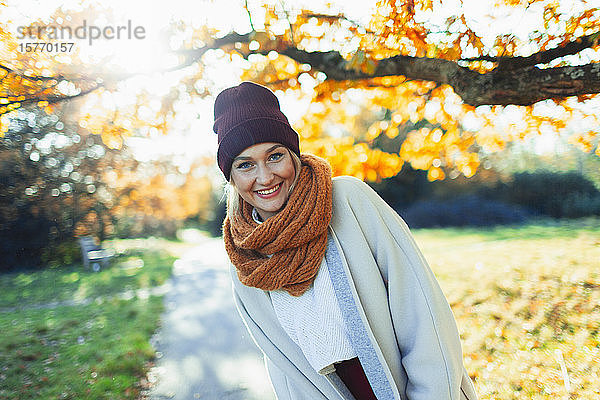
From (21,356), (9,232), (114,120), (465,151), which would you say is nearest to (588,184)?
(465,151)

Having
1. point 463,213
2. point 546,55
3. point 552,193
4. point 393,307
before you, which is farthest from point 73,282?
point 463,213

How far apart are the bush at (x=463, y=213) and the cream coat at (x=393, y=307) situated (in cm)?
1505

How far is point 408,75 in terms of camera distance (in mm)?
2936

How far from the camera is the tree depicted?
8.14ft

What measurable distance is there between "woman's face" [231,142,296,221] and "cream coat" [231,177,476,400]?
21cm

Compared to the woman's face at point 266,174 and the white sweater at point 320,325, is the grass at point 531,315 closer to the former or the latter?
the white sweater at point 320,325

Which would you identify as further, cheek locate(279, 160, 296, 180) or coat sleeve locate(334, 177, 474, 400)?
cheek locate(279, 160, 296, 180)

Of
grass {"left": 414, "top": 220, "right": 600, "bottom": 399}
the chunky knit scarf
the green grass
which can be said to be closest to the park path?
the green grass

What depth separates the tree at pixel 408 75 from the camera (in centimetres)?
248

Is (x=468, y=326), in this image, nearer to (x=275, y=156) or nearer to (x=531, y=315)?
(x=531, y=315)

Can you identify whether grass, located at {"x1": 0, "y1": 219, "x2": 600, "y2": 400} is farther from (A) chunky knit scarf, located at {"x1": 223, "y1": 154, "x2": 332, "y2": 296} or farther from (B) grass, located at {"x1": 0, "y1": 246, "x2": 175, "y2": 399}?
(A) chunky knit scarf, located at {"x1": 223, "y1": 154, "x2": 332, "y2": 296}

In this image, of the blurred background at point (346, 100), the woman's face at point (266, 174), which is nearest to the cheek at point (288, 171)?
the woman's face at point (266, 174)

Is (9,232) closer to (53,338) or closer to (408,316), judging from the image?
(53,338)

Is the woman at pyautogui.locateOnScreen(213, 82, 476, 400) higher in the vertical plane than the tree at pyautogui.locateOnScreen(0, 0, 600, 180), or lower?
lower
